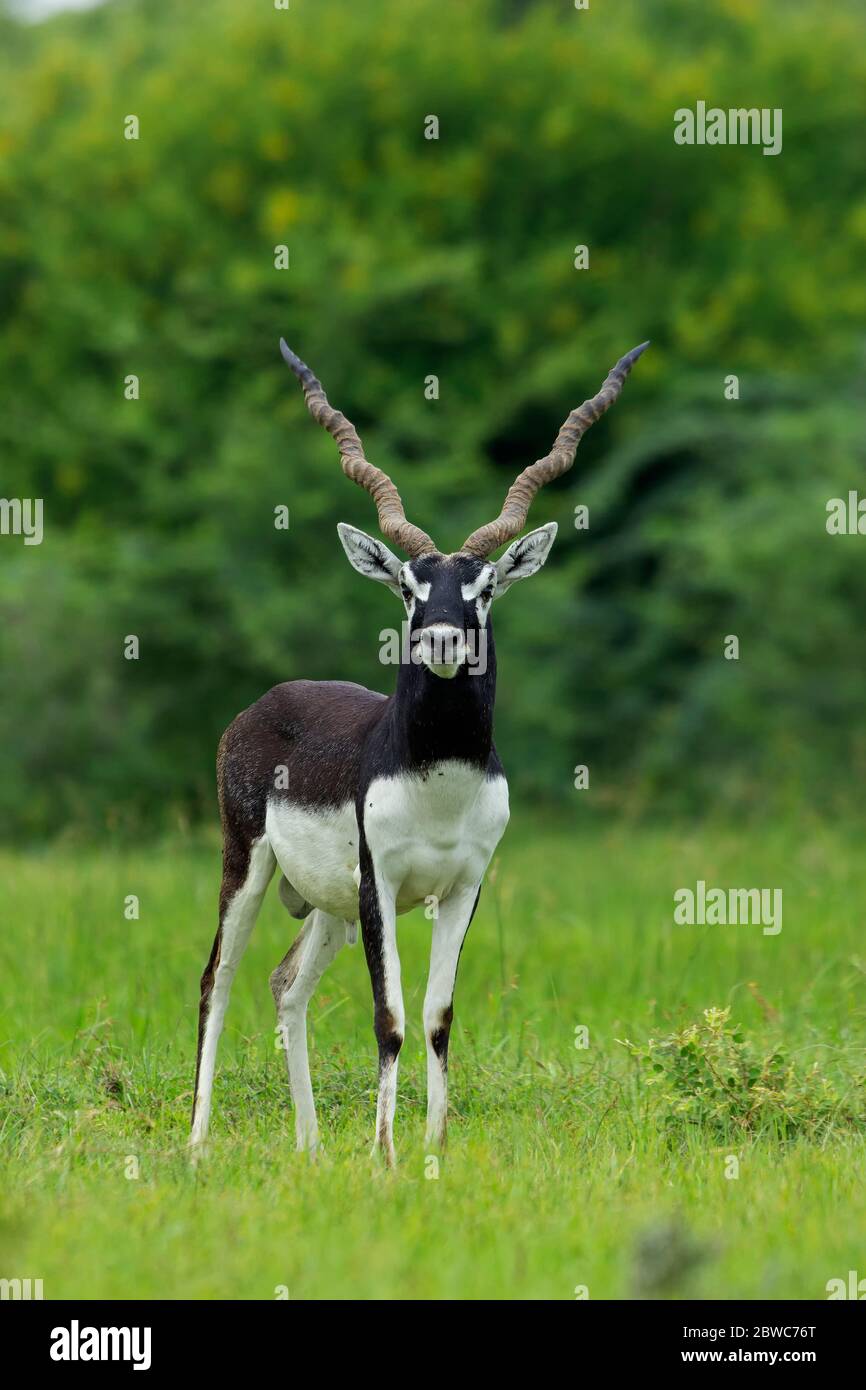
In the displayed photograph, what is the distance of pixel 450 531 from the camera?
19688 mm

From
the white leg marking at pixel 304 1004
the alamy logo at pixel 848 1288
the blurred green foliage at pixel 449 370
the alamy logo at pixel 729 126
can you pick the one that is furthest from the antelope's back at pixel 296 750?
the alamy logo at pixel 729 126

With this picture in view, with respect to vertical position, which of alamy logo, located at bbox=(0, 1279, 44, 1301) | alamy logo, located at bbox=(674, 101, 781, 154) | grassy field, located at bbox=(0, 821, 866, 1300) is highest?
alamy logo, located at bbox=(674, 101, 781, 154)

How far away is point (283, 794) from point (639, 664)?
14.1 metres

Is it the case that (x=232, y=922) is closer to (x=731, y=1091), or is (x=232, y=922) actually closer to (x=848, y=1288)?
(x=731, y=1091)

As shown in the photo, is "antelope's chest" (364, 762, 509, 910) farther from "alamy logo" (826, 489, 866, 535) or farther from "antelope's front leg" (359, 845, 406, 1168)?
"alamy logo" (826, 489, 866, 535)

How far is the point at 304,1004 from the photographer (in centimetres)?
813

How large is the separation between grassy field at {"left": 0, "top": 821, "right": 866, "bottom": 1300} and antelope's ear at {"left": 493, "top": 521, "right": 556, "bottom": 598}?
6.96 ft

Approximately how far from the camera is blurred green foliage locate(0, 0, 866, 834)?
19.3 metres

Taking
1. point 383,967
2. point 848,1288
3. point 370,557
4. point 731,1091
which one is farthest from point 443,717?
point 848,1288

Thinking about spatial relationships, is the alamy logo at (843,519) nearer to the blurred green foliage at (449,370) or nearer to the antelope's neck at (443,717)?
the blurred green foliage at (449,370)

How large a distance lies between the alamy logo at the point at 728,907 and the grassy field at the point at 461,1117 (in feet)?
0.51

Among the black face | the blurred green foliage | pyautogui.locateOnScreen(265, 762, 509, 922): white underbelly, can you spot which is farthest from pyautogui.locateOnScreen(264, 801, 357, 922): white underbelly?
the blurred green foliage
